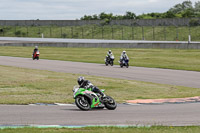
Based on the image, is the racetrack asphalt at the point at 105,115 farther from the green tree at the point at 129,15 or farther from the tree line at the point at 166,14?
the green tree at the point at 129,15

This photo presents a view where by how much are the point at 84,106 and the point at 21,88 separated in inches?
283

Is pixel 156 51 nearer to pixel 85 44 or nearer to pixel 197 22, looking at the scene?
pixel 85 44

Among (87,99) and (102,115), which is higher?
(87,99)

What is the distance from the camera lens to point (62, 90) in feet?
64.5

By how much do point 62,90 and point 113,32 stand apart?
64360mm

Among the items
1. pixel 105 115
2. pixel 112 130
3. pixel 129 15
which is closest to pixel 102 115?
pixel 105 115

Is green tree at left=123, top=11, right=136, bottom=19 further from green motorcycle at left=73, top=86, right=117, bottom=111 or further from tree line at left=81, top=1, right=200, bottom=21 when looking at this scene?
green motorcycle at left=73, top=86, right=117, bottom=111

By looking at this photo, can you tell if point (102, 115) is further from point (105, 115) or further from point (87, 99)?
point (87, 99)

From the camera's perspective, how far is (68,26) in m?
97.1

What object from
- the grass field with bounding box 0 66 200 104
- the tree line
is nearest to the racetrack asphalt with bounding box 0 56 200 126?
the grass field with bounding box 0 66 200 104

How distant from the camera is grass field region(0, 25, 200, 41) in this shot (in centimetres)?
7081

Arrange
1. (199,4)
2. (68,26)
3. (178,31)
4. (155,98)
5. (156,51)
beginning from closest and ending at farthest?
(155,98), (156,51), (178,31), (68,26), (199,4)

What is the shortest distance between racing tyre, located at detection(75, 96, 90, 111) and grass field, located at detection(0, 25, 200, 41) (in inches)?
2131

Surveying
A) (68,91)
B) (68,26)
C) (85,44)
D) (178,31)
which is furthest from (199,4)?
(68,91)
